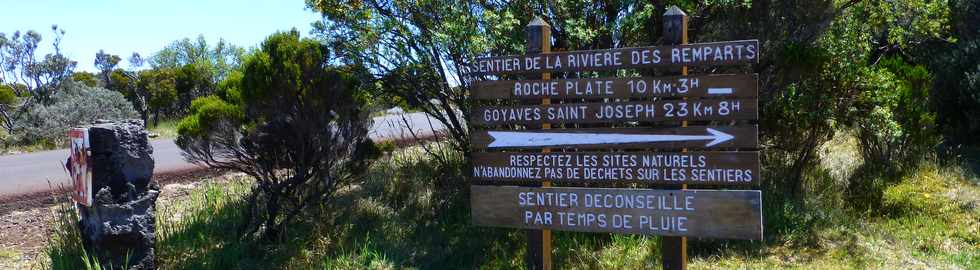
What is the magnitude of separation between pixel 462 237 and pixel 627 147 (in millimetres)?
2209

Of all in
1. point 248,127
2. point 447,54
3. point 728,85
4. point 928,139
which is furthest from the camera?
point 928,139

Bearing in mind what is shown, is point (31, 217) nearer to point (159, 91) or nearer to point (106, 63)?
point (159, 91)

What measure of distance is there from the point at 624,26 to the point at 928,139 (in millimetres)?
4517

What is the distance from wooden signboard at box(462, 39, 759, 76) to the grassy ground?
1.71 meters

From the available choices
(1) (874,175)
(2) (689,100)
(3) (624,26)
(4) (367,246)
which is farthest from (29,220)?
(1) (874,175)

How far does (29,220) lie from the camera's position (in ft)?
22.5

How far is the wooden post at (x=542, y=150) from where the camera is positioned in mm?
4637

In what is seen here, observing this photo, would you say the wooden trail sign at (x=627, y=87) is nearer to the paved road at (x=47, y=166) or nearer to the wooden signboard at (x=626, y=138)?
the wooden signboard at (x=626, y=138)

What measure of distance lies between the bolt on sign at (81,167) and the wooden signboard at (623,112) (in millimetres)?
2427

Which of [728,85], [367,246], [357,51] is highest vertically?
[357,51]

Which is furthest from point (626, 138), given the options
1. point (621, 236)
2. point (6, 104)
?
point (6, 104)

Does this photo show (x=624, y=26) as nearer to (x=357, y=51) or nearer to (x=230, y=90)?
(x=357, y=51)

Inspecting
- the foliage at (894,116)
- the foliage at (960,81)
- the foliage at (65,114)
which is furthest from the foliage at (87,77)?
the foliage at (894,116)

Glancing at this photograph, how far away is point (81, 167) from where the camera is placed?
4930mm
